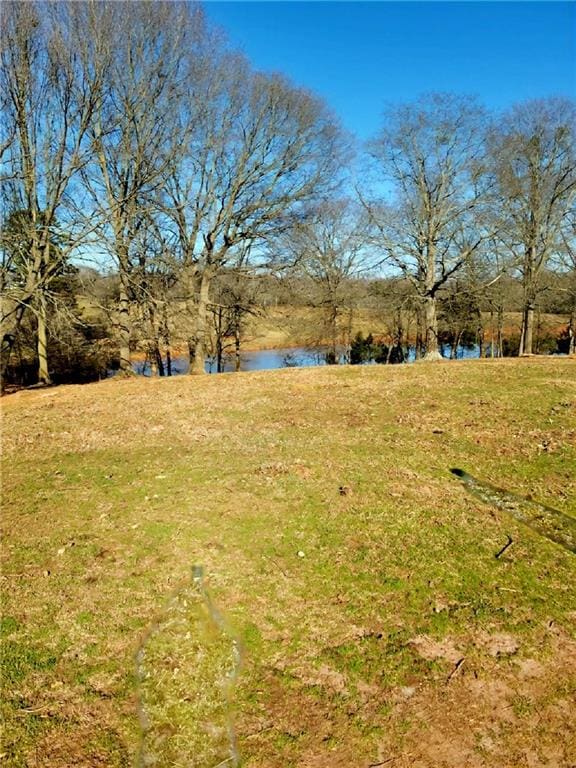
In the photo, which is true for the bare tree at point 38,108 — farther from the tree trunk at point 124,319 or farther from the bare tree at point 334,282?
the bare tree at point 334,282

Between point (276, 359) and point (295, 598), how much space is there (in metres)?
29.6

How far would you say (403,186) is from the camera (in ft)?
51.6

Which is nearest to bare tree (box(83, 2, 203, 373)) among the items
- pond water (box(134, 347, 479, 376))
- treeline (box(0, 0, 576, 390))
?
treeline (box(0, 0, 576, 390))

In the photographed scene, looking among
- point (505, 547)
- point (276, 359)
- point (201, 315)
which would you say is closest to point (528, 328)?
point (201, 315)

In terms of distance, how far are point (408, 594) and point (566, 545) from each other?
1.62 meters

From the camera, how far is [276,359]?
32.6m

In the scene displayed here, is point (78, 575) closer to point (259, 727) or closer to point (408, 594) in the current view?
point (259, 727)

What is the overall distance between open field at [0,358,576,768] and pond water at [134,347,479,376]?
2096 cm

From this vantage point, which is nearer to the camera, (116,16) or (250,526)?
(250,526)

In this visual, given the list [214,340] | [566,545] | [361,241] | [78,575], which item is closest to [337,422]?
[566,545]

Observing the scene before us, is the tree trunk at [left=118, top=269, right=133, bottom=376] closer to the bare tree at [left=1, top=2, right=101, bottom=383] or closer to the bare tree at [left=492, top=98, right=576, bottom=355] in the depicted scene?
the bare tree at [left=1, top=2, right=101, bottom=383]

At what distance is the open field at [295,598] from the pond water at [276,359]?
68.8 feet

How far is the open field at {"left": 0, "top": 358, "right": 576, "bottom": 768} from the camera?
223 cm

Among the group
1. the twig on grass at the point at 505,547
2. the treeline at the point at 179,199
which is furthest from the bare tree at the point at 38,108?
the twig on grass at the point at 505,547
